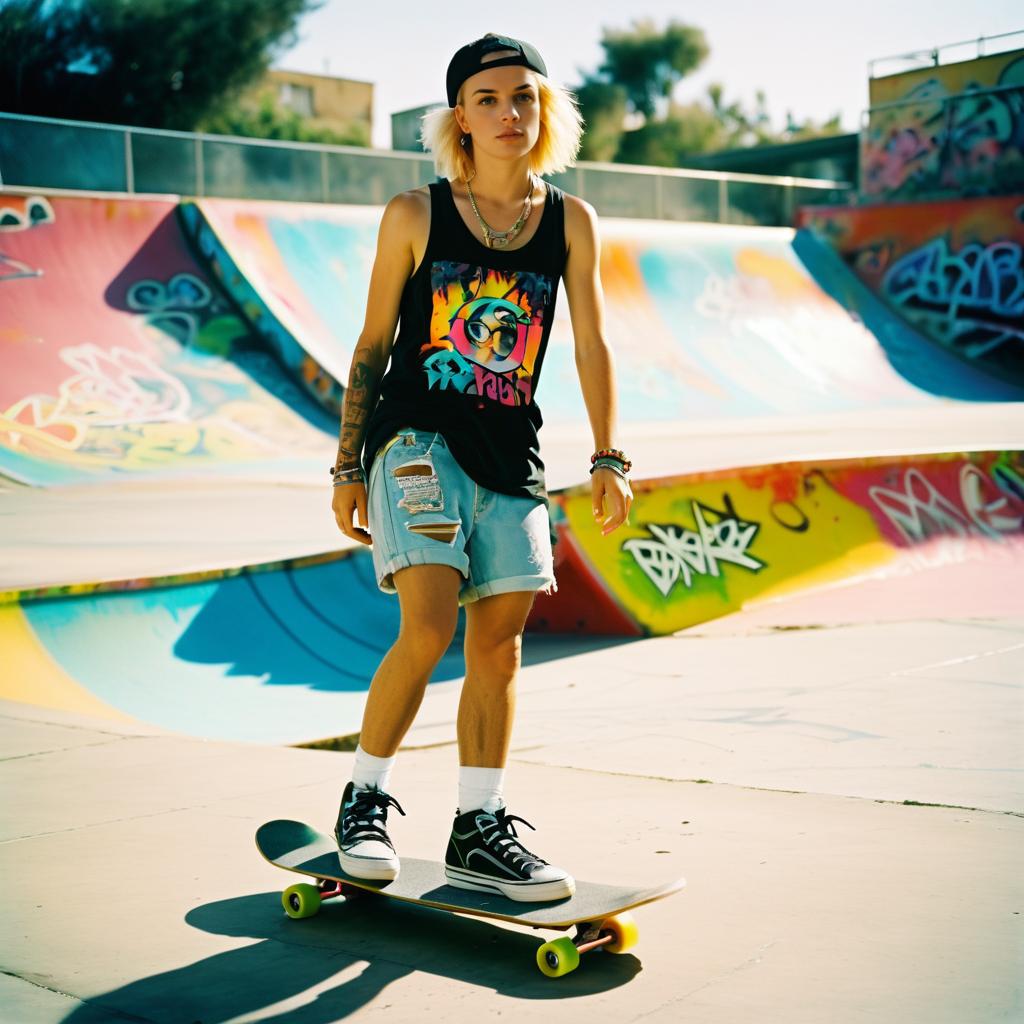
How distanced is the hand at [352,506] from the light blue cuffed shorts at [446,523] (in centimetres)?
6

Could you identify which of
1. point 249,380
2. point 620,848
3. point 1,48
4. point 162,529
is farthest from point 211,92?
point 620,848

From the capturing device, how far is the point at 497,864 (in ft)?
9.47

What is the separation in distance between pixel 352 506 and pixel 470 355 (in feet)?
1.42

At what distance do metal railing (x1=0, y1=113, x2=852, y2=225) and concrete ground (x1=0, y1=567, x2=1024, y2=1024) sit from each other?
1152 cm

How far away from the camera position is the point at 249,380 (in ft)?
51.1

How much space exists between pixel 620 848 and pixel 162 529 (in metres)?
6.42

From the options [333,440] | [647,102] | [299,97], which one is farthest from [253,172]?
[647,102]

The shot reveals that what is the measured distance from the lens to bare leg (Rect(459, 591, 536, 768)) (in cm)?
299

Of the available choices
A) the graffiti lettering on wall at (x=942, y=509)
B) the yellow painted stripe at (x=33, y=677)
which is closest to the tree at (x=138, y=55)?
the graffiti lettering on wall at (x=942, y=509)

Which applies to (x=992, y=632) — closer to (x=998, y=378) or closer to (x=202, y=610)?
(x=202, y=610)

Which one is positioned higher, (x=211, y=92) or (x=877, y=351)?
(x=211, y=92)

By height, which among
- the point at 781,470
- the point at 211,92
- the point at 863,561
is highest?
the point at 211,92

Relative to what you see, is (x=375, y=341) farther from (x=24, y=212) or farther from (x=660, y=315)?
(x=660, y=315)

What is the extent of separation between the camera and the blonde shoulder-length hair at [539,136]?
3113 mm
